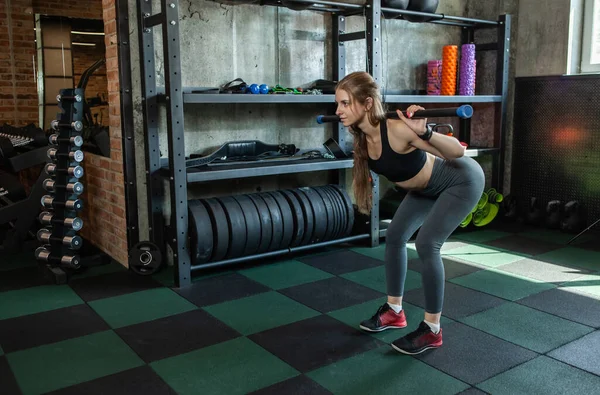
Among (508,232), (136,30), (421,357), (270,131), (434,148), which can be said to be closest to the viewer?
(434,148)

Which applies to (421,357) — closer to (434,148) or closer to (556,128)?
(434,148)

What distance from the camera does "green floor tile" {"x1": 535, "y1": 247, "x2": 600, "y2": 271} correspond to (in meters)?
4.04

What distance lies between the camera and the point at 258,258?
12.9ft

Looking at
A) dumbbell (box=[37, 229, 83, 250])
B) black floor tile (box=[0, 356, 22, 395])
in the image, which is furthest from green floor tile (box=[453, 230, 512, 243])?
black floor tile (box=[0, 356, 22, 395])

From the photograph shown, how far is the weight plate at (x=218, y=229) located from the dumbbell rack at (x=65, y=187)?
90 cm

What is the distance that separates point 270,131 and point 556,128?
2698 mm

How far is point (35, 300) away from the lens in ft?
11.1

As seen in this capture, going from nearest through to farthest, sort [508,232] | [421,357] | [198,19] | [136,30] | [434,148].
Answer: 1. [434,148]
2. [421,357]
3. [136,30]
4. [198,19]
5. [508,232]

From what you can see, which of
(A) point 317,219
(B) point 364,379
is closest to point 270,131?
(A) point 317,219

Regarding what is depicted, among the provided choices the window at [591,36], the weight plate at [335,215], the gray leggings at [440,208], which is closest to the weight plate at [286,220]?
the weight plate at [335,215]

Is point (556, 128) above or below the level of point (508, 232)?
Answer: above

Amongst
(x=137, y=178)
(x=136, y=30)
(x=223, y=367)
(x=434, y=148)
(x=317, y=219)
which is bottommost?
(x=223, y=367)

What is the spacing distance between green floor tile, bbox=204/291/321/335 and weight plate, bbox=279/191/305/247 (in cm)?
70

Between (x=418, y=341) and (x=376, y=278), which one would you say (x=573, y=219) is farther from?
(x=418, y=341)
